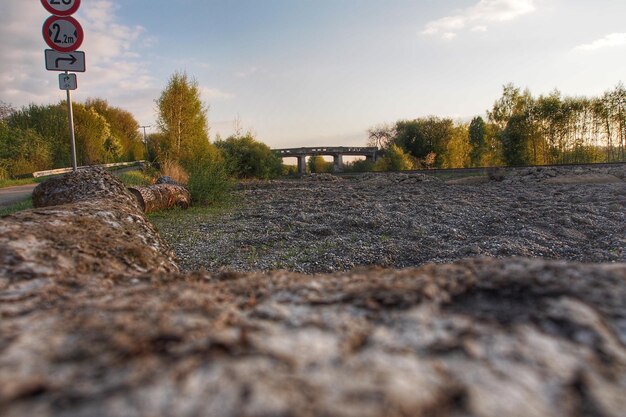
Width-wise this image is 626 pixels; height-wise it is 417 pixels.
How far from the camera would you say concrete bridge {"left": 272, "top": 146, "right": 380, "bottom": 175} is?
39.3m

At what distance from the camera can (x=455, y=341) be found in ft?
2.27

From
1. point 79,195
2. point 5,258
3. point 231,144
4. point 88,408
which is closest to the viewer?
point 88,408

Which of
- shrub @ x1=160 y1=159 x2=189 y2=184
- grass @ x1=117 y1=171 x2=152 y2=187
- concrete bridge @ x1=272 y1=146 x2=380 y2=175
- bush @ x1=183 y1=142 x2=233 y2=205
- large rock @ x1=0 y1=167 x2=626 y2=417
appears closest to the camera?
large rock @ x1=0 y1=167 x2=626 y2=417

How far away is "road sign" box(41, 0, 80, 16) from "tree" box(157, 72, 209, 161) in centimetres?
1148

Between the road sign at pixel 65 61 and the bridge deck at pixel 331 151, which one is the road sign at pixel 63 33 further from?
the bridge deck at pixel 331 151

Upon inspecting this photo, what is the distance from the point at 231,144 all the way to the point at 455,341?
27.8 meters

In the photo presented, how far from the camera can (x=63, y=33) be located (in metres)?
7.56

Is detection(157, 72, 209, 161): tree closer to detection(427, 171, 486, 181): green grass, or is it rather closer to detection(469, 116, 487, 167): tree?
detection(427, 171, 486, 181): green grass

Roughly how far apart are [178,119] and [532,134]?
27247 millimetres

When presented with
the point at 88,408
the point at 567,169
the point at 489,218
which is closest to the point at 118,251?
the point at 88,408

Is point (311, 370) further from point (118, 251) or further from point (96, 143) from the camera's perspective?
point (96, 143)

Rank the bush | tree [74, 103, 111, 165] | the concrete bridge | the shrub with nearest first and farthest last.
Result: the bush → the shrub → tree [74, 103, 111, 165] → the concrete bridge

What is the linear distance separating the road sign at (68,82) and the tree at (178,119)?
11165 millimetres

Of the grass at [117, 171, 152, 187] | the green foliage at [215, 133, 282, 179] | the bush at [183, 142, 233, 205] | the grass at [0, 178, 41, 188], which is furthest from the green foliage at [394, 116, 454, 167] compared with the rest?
the grass at [0, 178, 41, 188]
